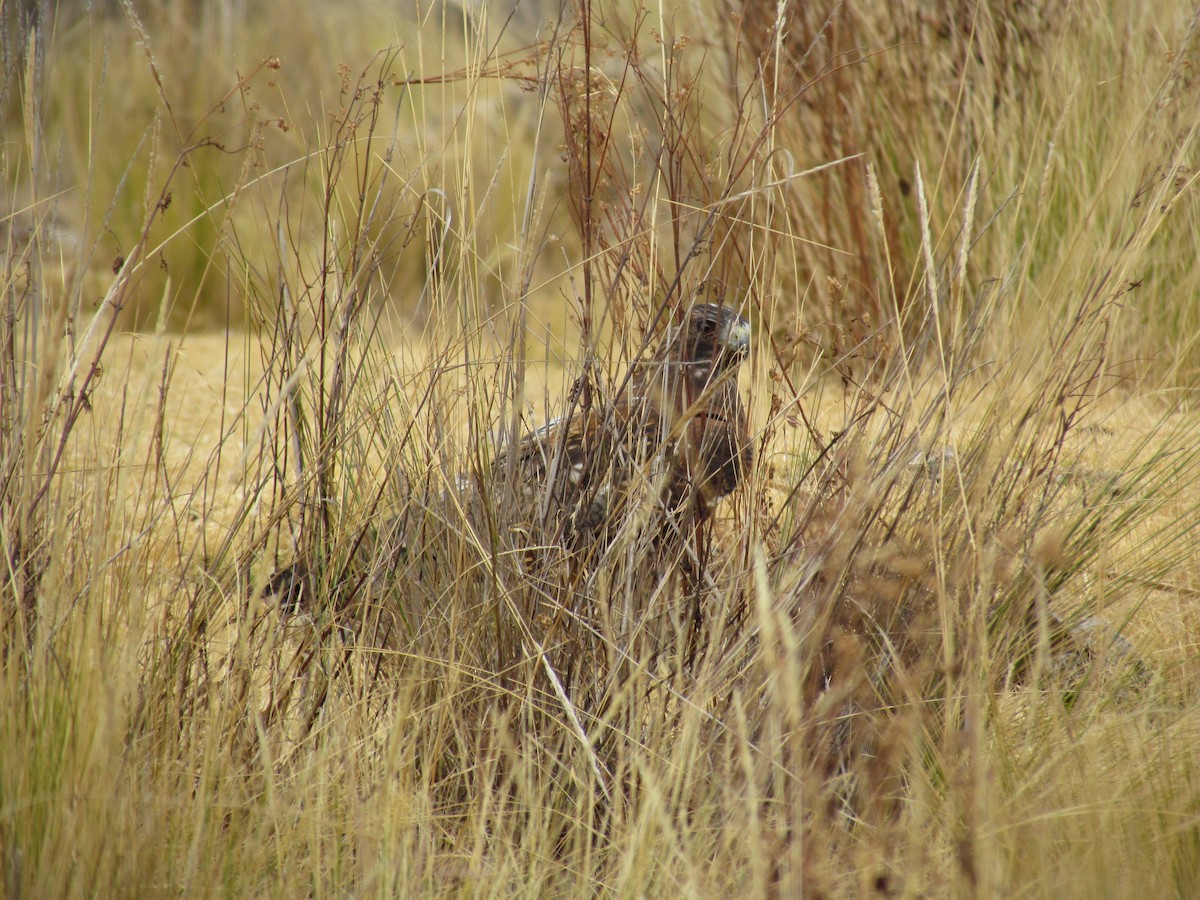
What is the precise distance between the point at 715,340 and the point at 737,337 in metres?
0.18

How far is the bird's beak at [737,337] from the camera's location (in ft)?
5.70

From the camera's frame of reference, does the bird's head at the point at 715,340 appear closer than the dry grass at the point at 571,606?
No

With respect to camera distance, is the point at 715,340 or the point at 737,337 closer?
the point at 715,340

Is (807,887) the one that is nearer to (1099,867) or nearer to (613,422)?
(1099,867)

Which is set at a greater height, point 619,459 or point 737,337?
point 737,337

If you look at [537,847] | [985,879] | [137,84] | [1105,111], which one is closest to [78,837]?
[537,847]

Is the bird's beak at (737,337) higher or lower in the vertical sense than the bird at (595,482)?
higher

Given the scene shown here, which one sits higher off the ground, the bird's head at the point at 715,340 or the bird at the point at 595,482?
the bird's head at the point at 715,340

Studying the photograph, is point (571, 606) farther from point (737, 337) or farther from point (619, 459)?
point (737, 337)

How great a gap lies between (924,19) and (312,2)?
18.4 ft

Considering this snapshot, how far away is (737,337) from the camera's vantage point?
1.94 m

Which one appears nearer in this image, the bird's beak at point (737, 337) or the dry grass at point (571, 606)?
the dry grass at point (571, 606)

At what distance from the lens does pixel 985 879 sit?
105 centimetres

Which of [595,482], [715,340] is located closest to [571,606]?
[595,482]
